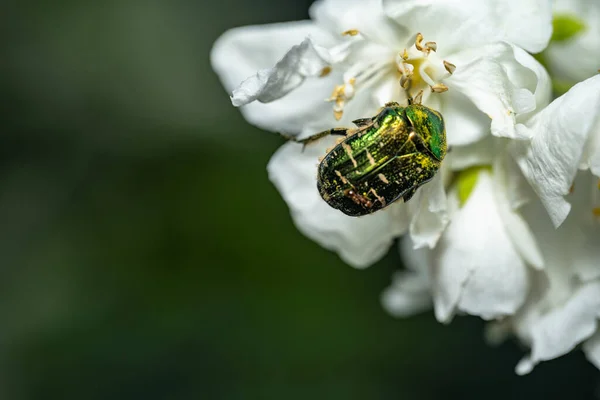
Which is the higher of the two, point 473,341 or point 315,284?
point 315,284

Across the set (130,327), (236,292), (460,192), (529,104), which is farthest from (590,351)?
(130,327)

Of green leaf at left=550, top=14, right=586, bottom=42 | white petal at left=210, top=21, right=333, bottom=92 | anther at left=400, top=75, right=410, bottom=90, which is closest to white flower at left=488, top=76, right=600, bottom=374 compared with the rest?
anther at left=400, top=75, right=410, bottom=90

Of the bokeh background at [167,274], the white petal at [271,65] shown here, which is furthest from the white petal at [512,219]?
the bokeh background at [167,274]

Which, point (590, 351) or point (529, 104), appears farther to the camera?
point (590, 351)

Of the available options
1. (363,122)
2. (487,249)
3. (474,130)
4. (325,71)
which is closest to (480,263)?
(487,249)

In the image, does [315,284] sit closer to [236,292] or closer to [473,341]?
[236,292]

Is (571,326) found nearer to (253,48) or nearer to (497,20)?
(497,20)

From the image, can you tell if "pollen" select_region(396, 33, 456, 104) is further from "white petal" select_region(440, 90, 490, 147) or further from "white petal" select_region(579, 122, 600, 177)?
"white petal" select_region(579, 122, 600, 177)
